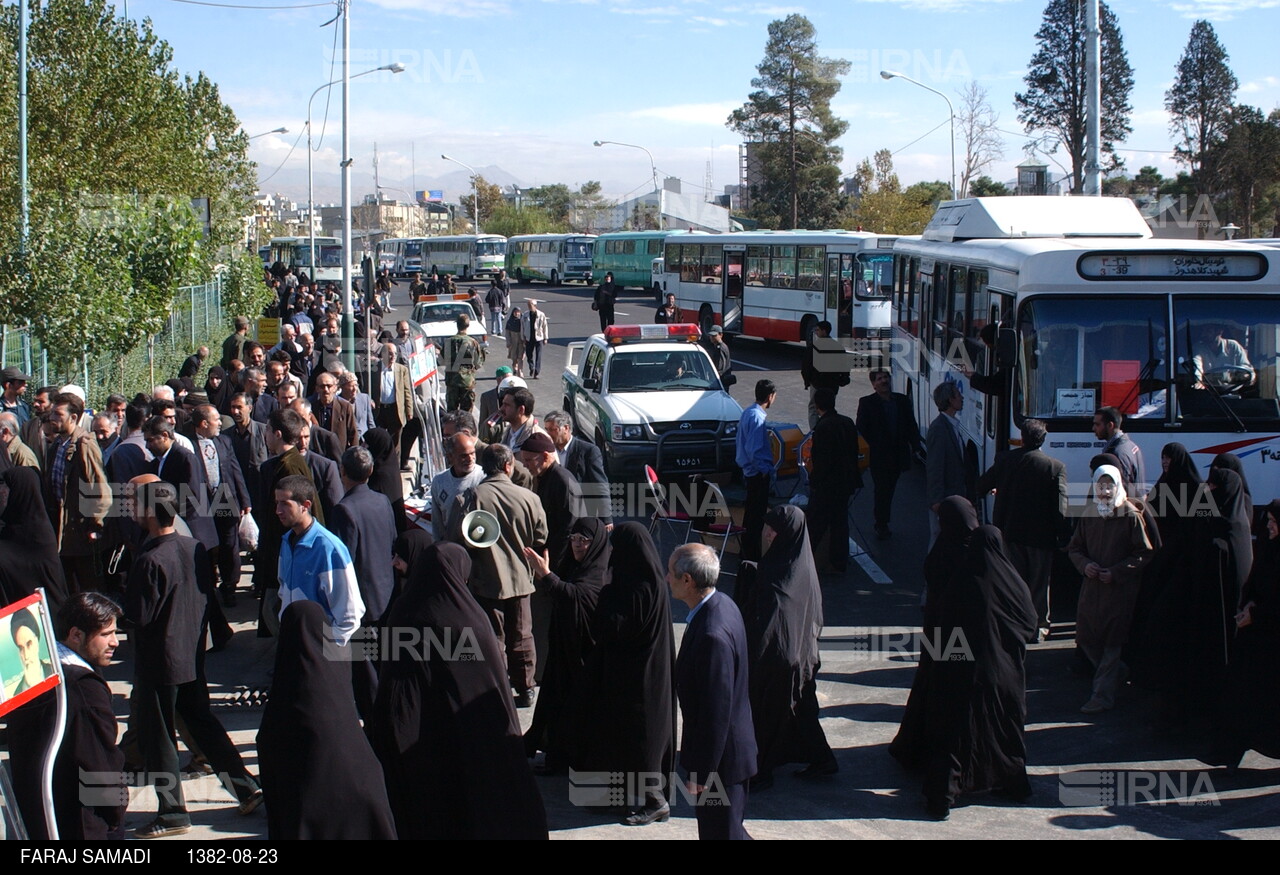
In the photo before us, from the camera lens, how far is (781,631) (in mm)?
6527

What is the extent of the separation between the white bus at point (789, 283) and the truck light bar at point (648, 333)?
1014 centimetres

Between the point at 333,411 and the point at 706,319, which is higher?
the point at 706,319

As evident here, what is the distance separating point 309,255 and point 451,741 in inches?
2721

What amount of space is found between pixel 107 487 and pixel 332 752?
17.6 feet

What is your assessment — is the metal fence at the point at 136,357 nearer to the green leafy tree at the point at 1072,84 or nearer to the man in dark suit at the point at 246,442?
the man in dark suit at the point at 246,442

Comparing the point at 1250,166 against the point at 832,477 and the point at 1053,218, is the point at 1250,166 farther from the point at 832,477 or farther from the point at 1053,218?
the point at 832,477

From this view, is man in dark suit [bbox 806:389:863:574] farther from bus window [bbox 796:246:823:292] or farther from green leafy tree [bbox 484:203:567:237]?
green leafy tree [bbox 484:203:567:237]

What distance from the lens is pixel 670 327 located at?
52.4 ft

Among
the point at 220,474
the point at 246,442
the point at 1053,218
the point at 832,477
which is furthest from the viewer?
the point at 1053,218

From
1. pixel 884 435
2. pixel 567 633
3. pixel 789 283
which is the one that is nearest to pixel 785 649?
pixel 567 633

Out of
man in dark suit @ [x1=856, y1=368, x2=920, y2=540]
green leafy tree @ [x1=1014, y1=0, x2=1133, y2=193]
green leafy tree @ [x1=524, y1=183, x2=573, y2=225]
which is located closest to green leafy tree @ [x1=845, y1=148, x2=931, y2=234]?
green leafy tree @ [x1=1014, y1=0, x2=1133, y2=193]

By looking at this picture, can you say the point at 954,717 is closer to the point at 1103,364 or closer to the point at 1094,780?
the point at 1094,780

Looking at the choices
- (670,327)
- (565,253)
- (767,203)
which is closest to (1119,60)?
(767,203)

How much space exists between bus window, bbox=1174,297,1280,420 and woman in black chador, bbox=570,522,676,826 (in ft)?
18.3
